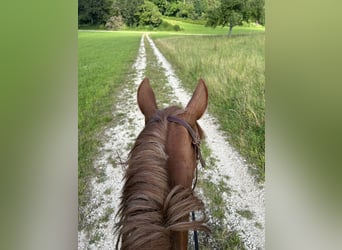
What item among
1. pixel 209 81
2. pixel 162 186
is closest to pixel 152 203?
pixel 162 186

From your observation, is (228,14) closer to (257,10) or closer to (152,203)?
(257,10)

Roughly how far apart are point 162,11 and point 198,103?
365 millimetres

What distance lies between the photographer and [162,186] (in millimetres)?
757

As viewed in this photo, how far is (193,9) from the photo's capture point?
1.09 metres

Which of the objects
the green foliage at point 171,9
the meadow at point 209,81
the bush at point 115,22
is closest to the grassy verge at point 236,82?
the meadow at point 209,81

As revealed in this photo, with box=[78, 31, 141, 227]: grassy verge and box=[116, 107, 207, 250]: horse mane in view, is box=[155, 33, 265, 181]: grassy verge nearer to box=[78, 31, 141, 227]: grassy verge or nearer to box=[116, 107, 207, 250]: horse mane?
box=[78, 31, 141, 227]: grassy verge

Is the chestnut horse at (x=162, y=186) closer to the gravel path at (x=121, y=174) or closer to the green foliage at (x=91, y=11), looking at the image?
the gravel path at (x=121, y=174)

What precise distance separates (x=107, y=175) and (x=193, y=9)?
2.04 ft

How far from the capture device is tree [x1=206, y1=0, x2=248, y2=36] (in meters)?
1.05

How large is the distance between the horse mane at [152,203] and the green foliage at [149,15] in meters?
0.49
